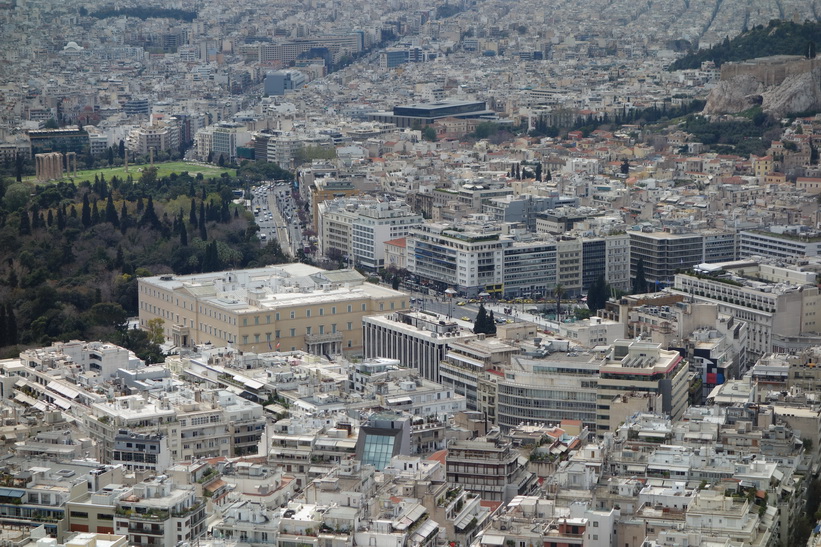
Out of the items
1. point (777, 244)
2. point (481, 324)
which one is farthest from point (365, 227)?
point (481, 324)

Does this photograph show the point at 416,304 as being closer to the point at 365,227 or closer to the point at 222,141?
the point at 365,227

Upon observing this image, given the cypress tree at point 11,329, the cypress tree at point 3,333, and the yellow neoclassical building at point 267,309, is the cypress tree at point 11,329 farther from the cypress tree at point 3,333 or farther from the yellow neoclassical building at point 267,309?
the yellow neoclassical building at point 267,309

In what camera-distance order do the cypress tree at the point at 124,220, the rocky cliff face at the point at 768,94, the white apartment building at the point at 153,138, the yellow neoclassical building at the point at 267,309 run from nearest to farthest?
1. the yellow neoclassical building at the point at 267,309
2. the cypress tree at the point at 124,220
3. the rocky cliff face at the point at 768,94
4. the white apartment building at the point at 153,138

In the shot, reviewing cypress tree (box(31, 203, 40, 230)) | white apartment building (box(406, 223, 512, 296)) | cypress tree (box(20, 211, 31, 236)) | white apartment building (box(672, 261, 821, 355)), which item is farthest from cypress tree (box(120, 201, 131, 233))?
white apartment building (box(672, 261, 821, 355))

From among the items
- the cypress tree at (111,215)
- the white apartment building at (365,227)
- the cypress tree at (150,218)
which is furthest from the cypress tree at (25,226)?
the white apartment building at (365,227)

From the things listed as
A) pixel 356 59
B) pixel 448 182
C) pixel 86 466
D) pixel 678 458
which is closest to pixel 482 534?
pixel 678 458

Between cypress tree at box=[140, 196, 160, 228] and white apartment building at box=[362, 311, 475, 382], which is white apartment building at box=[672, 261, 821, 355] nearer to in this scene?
white apartment building at box=[362, 311, 475, 382]

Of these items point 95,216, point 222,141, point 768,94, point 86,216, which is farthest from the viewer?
point 768,94
